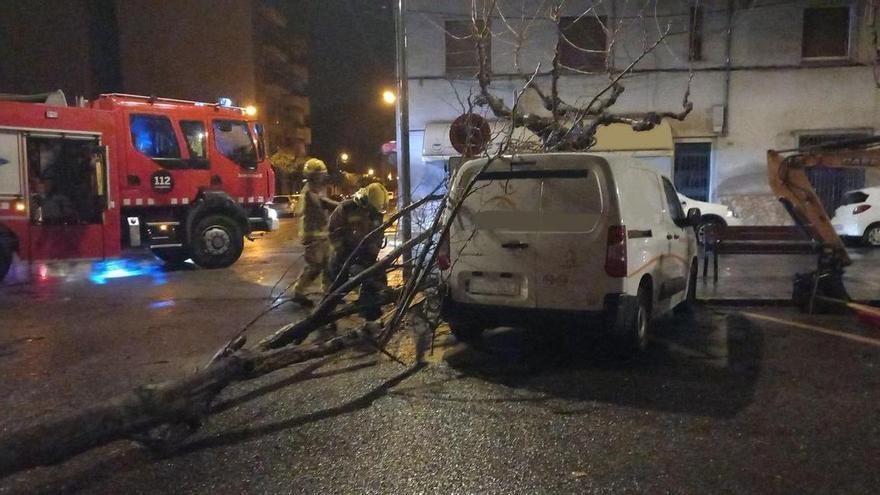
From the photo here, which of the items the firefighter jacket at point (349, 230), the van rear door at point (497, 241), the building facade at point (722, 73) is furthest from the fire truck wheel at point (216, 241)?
the van rear door at point (497, 241)

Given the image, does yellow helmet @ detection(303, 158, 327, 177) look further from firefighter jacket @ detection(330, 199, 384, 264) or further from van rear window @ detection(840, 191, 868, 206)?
van rear window @ detection(840, 191, 868, 206)

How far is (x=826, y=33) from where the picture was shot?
60.2ft

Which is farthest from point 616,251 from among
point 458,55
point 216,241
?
point 458,55

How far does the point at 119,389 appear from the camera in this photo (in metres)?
5.89

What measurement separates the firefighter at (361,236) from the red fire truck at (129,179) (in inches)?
230

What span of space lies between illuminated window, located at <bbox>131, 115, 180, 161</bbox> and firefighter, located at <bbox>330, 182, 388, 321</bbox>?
612cm

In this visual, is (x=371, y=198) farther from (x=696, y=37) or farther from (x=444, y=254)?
(x=696, y=37)

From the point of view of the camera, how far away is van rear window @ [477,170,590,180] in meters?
6.15

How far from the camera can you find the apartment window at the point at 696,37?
1822 cm

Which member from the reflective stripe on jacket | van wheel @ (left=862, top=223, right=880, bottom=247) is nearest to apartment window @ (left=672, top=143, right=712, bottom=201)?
van wheel @ (left=862, top=223, right=880, bottom=247)

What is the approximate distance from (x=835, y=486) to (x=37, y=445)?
13.4 ft

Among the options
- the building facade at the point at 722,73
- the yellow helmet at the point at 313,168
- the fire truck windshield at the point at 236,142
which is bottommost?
the yellow helmet at the point at 313,168

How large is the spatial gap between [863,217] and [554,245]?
12817 millimetres

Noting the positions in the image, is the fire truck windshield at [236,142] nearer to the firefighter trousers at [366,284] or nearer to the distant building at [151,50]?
the firefighter trousers at [366,284]
